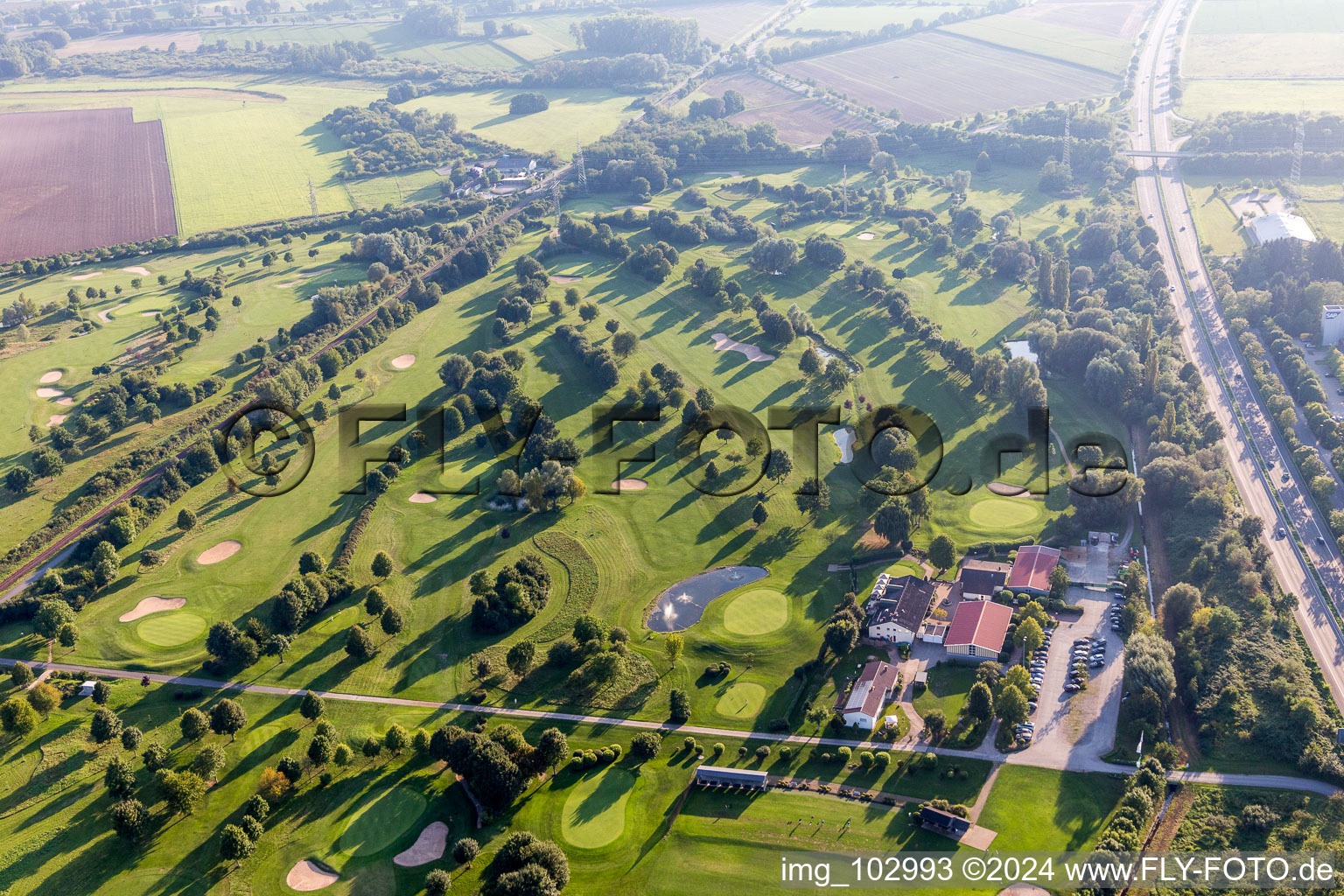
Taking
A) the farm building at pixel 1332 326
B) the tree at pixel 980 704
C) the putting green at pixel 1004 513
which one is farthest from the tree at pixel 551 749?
the farm building at pixel 1332 326

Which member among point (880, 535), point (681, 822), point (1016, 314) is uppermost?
point (1016, 314)

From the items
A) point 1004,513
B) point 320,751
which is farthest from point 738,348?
point 320,751

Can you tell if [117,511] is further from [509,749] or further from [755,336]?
[755,336]

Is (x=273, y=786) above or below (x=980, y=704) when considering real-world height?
below

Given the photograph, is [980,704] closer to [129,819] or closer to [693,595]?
[693,595]

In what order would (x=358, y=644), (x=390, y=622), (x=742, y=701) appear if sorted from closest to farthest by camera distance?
1. (x=742, y=701)
2. (x=358, y=644)
3. (x=390, y=622)

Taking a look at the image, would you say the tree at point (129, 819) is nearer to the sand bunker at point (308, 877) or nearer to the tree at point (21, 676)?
the sand bunker at point (308, 877)

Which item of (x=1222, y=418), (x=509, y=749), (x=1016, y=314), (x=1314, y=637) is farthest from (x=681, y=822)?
(x=1016, y=314)

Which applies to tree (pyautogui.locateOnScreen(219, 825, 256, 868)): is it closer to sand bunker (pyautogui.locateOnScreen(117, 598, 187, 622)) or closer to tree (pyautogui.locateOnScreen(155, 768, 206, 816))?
tree (pyautogui.locateOnScreen(155, 768, 206, 816))
